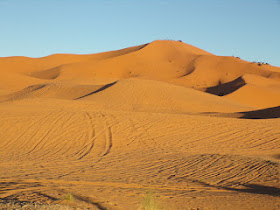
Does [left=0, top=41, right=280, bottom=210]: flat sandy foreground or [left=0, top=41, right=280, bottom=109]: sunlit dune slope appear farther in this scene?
[left=0, top=41, right=280, bottom=109]: sunlit dune slope

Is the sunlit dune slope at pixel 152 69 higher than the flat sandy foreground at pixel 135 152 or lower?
higher

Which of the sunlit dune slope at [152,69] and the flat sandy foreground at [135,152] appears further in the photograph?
the sunlit dune slope at [152,69]

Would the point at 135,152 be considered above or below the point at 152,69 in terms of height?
below

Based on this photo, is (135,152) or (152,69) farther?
(152,69)

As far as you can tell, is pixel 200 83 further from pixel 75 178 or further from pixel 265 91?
pixel 75 178

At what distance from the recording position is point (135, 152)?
13.1 metres

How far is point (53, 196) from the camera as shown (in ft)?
21.4

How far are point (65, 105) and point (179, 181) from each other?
47.0 feet

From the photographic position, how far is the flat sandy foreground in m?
7.07

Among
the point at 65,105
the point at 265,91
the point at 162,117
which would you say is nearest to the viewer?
the point at 162,117

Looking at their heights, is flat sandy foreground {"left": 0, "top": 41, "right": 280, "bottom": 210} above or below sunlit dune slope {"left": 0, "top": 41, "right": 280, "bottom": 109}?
below

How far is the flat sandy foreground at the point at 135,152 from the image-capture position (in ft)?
23.2

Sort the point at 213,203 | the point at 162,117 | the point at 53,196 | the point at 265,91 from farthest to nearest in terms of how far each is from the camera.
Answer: the point at 265,91 < the point at 162,117 < the point at 213,203 < the point at 53,196

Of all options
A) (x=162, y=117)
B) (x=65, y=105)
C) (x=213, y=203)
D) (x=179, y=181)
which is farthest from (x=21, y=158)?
(x=65, y=105)
